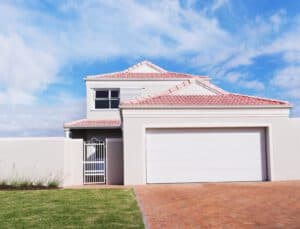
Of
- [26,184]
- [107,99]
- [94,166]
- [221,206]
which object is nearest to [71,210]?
[221,206]

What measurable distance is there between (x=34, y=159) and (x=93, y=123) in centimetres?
901

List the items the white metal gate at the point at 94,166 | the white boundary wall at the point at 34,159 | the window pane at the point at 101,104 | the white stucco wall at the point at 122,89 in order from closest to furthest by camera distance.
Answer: the white boundary wall at the point at 34,159
the white metal gate at the point at 94,166
the white stucco wall at the point at 122,89
the window pane at the point at 101,104

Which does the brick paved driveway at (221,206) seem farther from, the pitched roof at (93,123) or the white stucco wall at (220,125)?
the pitched roof at (93,123)

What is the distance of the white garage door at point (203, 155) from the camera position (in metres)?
18.2

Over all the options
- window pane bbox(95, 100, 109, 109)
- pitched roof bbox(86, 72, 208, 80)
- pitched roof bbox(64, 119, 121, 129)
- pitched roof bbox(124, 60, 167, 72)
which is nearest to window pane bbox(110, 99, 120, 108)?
window pane bbox(95, 100, 109, 109)

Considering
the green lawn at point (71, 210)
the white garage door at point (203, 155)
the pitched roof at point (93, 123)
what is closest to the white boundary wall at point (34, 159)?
the green lawn at point (71, 210)

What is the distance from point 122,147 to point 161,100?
3.17 metres

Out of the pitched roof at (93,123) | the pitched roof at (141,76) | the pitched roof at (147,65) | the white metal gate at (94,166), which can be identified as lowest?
the white metal gate at (94,166)

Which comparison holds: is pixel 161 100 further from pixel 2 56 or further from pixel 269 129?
pixel 2 56

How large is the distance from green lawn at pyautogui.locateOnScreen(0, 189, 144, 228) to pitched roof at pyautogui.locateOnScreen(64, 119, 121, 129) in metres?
11.3

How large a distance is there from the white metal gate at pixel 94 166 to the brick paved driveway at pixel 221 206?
13.6 feet

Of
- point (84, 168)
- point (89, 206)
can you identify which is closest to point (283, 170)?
point (84, 168)

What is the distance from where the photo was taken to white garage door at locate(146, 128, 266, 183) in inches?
716

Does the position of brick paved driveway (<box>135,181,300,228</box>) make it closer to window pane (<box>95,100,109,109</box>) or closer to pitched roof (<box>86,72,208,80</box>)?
window pane (<box>95,100,109,109</box>)
